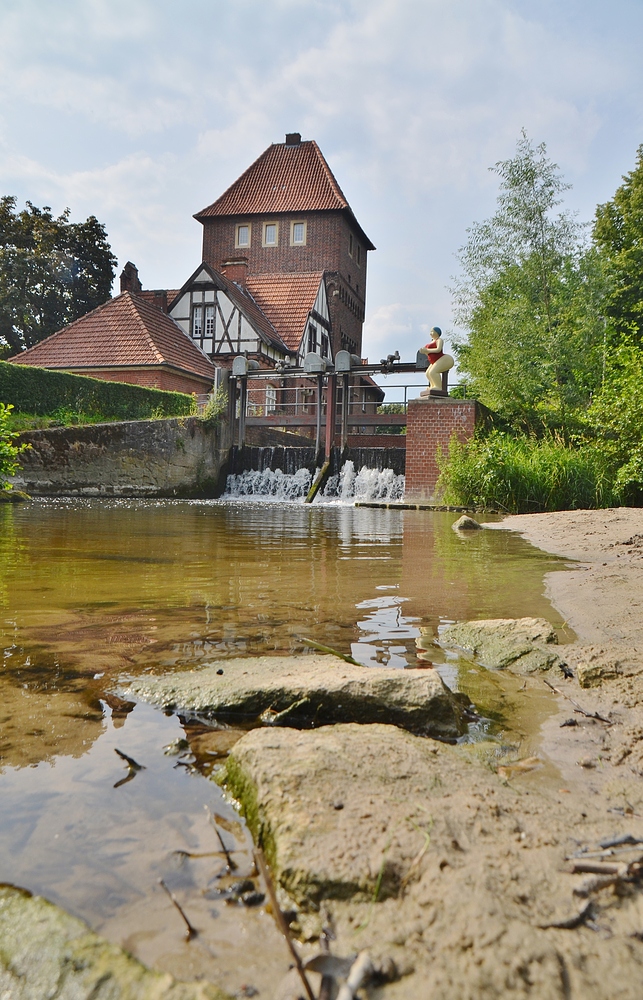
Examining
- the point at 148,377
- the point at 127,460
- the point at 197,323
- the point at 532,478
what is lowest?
the point at 532,478

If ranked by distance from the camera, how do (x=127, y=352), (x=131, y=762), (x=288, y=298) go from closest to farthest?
(x=131, y=762), (x=127, y=352), (x=288, y=298)

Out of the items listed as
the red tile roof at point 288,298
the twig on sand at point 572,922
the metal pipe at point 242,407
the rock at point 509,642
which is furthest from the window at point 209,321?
the twig on sand at point 572,922

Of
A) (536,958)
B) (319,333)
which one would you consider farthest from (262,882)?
(319,333)

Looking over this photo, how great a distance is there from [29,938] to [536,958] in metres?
0.82

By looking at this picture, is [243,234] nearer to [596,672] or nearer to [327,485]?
[327,485]

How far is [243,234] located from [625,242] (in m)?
20.8

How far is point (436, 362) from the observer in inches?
746

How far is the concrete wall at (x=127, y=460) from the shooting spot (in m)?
16.3

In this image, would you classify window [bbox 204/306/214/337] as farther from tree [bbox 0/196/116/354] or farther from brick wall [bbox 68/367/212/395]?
tree [bbox 0/196/116/354]

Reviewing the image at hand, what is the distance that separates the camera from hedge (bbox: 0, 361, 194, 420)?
59.7 ft

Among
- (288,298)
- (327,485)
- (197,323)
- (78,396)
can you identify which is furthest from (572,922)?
(288,298)

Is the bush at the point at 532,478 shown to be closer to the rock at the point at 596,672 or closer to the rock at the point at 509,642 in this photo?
the rock at the point at 509,642

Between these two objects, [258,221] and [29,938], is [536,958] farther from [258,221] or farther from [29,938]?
[258,221]

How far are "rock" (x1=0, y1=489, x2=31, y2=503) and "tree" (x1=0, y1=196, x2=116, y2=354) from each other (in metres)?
28.7
